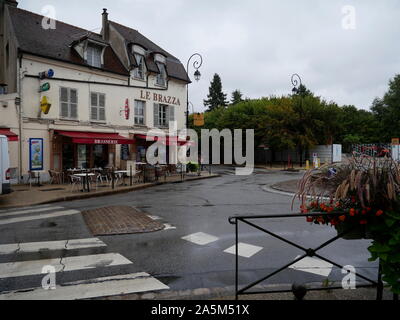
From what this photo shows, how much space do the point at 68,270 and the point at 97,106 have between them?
49.6 ft

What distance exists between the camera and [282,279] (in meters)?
4.06

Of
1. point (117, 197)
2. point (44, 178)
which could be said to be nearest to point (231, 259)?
point (117, 197)

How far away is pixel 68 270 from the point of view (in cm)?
437

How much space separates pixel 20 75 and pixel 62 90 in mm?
2112

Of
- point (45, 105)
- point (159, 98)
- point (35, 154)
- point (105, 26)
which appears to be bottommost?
point (35, 154)

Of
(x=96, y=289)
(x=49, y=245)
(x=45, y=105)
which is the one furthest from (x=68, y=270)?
(x=45, y=105)

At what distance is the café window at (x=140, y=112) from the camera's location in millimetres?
20625

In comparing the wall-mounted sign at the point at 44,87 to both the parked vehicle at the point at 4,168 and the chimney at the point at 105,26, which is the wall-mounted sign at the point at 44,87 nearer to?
the parked vehicle at the point at 4,168

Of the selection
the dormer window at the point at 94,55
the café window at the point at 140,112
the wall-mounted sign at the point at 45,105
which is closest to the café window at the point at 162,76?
the café window at the point at 140,112

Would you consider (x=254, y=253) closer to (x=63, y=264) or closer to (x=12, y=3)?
(x=63, y=264)

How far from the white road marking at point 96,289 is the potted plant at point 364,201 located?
2212 millimetres

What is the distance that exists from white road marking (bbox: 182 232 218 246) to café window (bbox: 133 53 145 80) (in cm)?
1657

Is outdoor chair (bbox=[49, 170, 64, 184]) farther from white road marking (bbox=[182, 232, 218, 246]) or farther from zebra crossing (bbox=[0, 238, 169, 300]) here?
white road marking (bbox=[182, 232, 218, 246])
